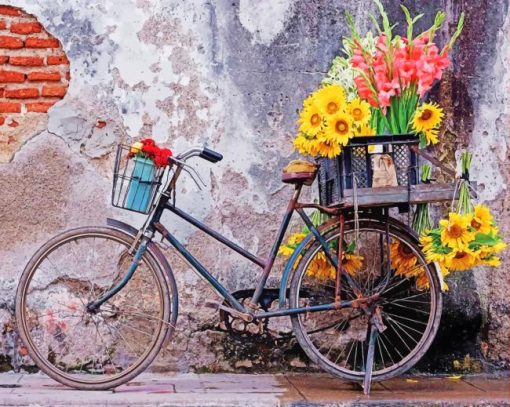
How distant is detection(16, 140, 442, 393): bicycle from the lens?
4.57 meters

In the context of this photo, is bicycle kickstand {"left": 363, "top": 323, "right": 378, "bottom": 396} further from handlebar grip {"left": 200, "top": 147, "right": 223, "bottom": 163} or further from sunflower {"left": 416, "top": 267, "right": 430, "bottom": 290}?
handlebar grip {"left": 200, "top": 147, "right": 223, "bottom": 163}

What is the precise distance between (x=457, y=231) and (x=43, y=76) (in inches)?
99.1

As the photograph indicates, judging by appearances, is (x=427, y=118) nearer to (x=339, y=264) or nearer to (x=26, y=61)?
(x=339, y=264)

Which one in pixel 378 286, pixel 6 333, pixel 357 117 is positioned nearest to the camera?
pixel 357 117

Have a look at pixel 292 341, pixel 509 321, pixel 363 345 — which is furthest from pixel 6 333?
pixel 509 321

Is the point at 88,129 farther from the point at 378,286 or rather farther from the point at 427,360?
the point at 427,360

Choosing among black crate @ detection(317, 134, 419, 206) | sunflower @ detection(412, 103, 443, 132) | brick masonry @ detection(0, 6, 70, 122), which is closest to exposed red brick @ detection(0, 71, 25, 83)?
brick masonry @ detection(0, 6, 70, 122)

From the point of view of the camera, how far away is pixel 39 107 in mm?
5164

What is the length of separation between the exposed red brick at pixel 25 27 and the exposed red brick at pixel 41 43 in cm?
5

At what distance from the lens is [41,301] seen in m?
5.12

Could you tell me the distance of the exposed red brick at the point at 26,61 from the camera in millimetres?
5152

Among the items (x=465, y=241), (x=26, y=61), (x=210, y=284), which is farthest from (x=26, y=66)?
(x=465, y=241)

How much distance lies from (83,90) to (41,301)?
4.09ft

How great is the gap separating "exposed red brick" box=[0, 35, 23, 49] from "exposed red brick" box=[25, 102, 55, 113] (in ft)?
1.13
